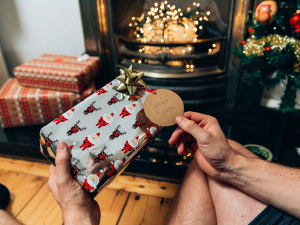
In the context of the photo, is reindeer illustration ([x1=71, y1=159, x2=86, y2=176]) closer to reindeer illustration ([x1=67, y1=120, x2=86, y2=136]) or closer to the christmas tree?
reindeer illustration ([x1=67, y1=120, x2=86, y2=136])

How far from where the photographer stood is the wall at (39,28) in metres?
1.56

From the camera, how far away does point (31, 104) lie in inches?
51.0

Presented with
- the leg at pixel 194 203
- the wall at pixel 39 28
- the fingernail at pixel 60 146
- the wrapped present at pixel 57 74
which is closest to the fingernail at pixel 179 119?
the leg at pixel 194 203

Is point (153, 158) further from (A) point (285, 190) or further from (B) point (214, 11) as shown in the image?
(B) point (214, 11)

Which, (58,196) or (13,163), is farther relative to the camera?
(13,163)

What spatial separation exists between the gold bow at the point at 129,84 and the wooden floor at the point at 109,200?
54 cm

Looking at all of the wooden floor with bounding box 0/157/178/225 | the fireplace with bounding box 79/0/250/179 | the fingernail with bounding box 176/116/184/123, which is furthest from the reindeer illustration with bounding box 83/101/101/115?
the fireplace with bounding box 79/0/250/179

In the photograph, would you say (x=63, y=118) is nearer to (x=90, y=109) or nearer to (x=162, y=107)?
(x=90, y=109)

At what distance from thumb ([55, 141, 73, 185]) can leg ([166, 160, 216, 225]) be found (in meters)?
0.35

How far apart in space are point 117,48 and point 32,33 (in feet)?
2.52

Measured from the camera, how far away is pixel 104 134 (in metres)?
0.64

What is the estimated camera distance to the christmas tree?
972mm

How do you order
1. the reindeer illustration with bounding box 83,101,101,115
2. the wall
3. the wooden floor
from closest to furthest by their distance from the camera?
the reindeer illustration with bounding box 83,101,101,115
the wooden floor
the wall

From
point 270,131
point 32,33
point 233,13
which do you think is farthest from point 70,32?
point 270,131
